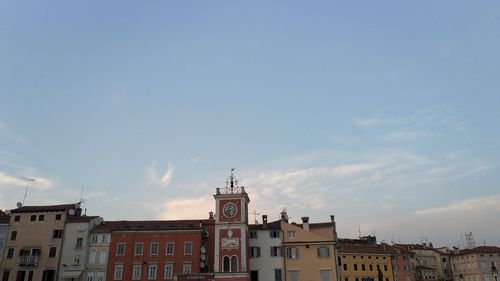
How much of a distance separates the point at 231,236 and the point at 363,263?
36.1 m

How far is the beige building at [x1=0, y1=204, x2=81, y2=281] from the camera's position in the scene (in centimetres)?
5625

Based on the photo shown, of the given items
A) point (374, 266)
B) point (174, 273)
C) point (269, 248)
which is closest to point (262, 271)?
point (269, 248)

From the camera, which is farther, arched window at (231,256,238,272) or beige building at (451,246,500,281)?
beige building at (451,246,500,281)

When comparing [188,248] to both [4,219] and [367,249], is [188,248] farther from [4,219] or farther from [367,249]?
[367,249]

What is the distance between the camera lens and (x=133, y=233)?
56.6 metres

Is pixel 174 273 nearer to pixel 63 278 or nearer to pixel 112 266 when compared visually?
pixel 112 266

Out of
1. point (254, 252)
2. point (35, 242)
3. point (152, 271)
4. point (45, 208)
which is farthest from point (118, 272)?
point (254, 252)

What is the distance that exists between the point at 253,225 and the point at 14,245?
3192 centimetres

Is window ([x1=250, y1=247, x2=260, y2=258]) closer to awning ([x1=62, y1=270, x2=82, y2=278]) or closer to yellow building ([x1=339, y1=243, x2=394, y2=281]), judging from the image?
awning ([x1=62, y1=270, x2=82, y2=278])

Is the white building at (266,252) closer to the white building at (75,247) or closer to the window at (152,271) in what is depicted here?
the window at (152,271)

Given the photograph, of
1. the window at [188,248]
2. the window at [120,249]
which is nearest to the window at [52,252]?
the window at [120,249]

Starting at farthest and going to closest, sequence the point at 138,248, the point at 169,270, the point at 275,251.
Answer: the point at 275,251 → the point at 138,248 → the point at 169,270

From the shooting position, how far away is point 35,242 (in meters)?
57.8

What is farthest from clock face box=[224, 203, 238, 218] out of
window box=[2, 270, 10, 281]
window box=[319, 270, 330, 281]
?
window box=[2, 270, 10, 281]
